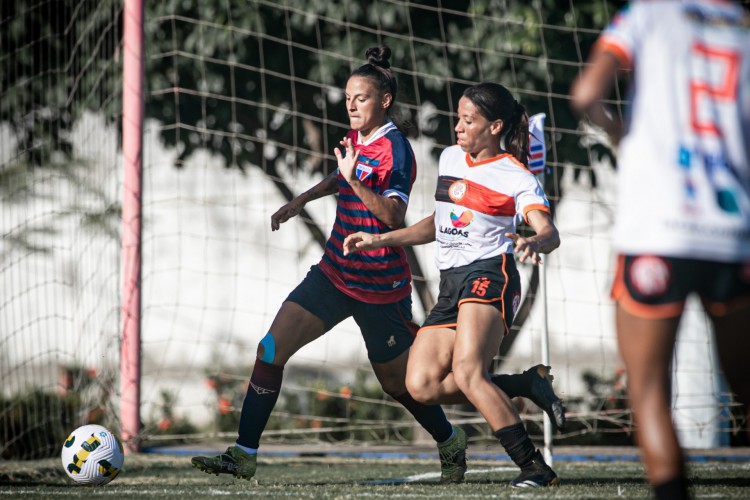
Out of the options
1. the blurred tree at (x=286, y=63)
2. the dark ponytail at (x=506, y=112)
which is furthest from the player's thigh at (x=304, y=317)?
the blurred tree at (x=286, y=63)

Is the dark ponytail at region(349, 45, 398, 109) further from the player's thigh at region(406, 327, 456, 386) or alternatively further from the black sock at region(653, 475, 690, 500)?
the black sock at region(653, 475, 690, 500)

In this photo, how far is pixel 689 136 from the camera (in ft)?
8.86

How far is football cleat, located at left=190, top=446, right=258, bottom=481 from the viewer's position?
4.64 metres

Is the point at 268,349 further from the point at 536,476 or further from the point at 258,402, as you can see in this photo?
the point at 536,476

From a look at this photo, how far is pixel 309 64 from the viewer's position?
26.6 ft

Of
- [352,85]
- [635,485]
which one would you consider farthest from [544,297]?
[352,85]

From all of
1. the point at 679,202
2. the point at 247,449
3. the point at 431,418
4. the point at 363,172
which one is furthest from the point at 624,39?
the point at 247,449

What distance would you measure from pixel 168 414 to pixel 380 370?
5952 mm

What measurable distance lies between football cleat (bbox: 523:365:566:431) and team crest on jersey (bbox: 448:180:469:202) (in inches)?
32.7

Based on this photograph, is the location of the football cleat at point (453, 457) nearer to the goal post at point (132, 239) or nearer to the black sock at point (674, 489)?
the black sock at point (674, 489)

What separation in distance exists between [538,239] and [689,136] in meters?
1.18

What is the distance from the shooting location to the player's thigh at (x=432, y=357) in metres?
4.50

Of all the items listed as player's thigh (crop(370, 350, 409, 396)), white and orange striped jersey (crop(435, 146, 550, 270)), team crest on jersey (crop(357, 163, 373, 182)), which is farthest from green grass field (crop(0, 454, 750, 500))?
team crest on jersey (crop(357, 163, 373, 182))

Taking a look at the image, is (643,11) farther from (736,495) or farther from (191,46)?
(191,46)
